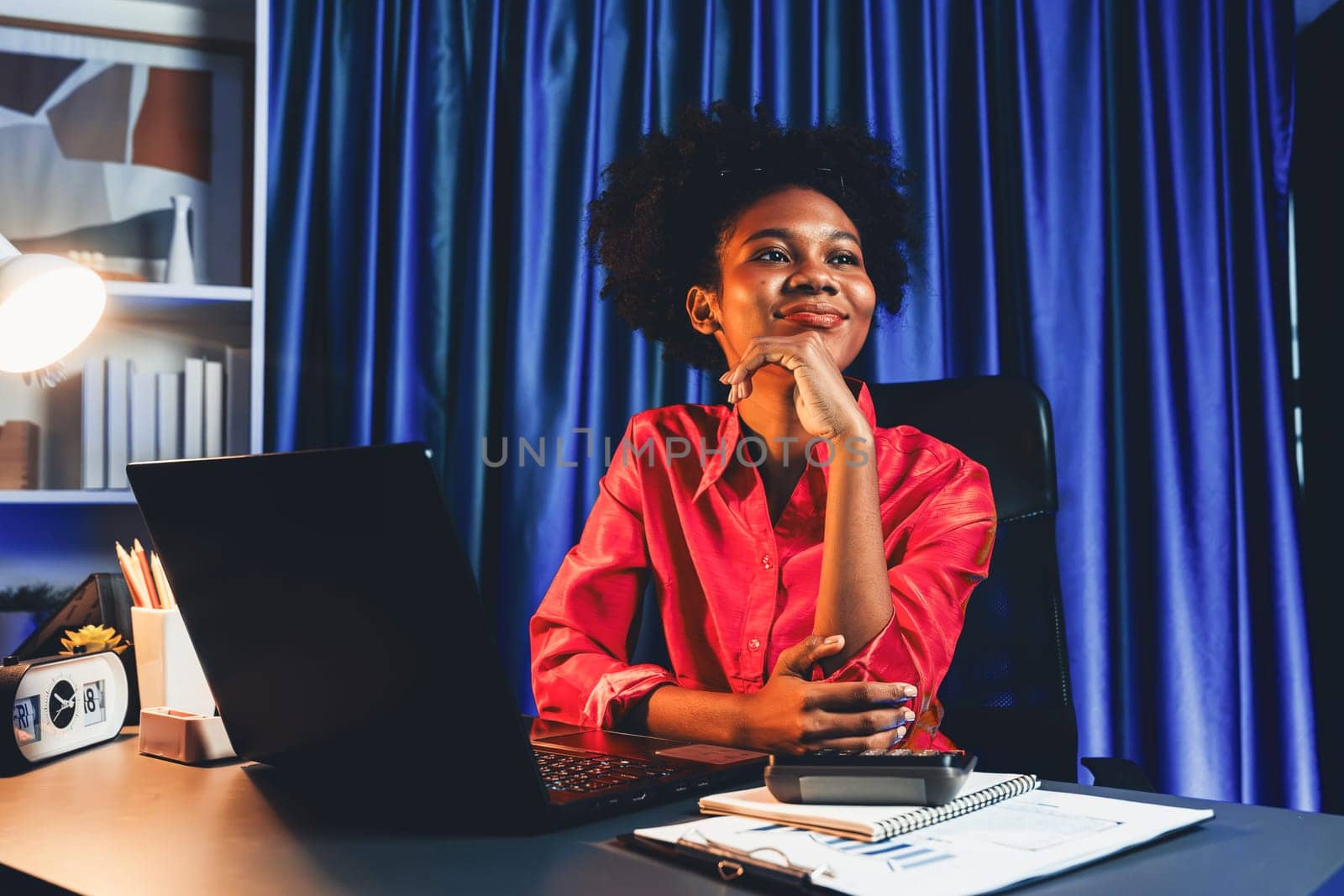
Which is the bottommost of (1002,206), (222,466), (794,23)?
(222,466)

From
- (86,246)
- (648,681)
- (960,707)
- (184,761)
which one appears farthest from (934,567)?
(86,246)

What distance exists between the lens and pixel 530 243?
2.04m

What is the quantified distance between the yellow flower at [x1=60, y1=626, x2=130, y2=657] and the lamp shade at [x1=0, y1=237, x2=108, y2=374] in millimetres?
340

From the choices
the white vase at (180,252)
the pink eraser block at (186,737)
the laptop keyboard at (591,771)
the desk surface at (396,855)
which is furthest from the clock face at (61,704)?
the white vase at (180,252)

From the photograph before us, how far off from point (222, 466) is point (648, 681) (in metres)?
0.55

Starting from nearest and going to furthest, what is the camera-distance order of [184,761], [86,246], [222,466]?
[222,466], [184,761], [86,246]

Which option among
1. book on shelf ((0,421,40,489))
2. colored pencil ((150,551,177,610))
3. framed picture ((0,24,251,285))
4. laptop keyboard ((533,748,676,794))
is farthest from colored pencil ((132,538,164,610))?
framed picture ((0,24,251,285))

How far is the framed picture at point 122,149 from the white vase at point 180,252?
0.06ft

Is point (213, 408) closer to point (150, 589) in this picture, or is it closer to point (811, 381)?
point (150, 589)

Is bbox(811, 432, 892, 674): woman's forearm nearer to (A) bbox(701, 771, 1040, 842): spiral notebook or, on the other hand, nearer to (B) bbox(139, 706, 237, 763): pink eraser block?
(A) bbox(701, 771, 1040, 842): spiral notebook

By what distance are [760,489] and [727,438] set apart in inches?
4.0

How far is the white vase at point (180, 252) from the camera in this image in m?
1.91

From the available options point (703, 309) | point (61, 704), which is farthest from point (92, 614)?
point (703, 309)

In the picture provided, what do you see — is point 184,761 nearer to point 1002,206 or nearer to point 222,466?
point 222,466
